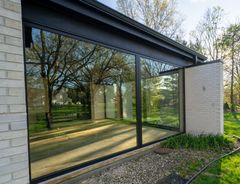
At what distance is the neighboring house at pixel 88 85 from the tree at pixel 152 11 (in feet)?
20.7

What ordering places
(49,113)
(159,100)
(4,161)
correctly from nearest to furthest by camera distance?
(4,161), (49,113), (159,100)

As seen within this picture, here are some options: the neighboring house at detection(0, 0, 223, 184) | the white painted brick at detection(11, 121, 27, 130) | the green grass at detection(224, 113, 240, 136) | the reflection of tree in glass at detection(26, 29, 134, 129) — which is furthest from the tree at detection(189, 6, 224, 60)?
the white painted brick at detection(11, 121, 27, 130)

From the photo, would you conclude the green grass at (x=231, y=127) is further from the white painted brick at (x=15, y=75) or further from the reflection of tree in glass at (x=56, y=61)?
the white painted brick at (x=15, y=75)

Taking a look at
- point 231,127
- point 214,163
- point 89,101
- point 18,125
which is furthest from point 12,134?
point 231,127

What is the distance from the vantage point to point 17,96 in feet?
5.50

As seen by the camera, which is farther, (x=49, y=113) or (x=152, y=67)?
(x=49, y=113)

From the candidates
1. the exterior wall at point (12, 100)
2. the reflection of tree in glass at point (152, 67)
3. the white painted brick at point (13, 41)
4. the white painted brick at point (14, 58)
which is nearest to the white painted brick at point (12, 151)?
the exterior wall at point (12, 100)

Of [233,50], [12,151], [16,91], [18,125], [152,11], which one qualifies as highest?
[152,11]

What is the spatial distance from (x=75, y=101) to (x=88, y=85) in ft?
2.59

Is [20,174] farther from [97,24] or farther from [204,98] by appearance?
[204,98]

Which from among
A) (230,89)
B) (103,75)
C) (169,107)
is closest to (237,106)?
(230,89)

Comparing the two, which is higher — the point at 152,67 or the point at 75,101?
the point at 152,67

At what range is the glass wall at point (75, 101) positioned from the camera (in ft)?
11.2

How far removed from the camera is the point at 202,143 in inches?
164
